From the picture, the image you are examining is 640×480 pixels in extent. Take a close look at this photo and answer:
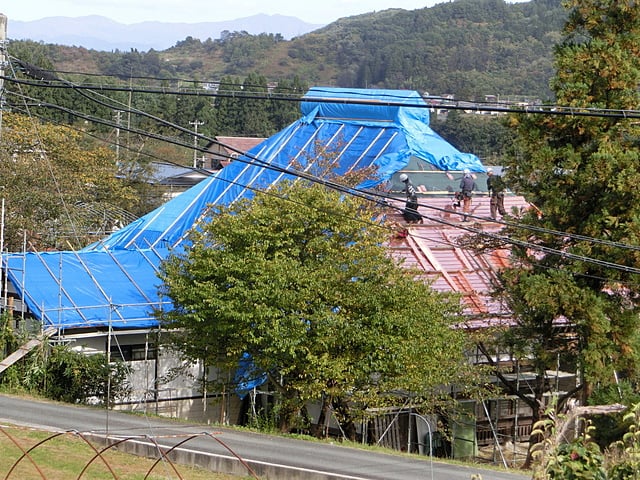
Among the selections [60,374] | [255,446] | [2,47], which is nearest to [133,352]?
[60,374]

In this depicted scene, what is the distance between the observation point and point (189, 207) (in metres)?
35.4

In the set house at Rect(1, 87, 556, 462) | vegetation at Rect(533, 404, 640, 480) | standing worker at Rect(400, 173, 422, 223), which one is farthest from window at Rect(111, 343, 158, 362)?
vegetation at Rect(533, 404, 640, 480)

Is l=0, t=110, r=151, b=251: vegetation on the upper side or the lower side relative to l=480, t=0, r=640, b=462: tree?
upper

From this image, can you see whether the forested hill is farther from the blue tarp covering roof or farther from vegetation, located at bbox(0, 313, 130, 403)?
vegetation, located at bbox(0, 313, 130, 403)

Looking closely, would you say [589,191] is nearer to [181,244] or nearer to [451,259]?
[451,259]

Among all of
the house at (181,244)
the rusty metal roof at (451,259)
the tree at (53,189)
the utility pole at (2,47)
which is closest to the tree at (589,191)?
the house at (181,244)

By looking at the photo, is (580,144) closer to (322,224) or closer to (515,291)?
(515,291)

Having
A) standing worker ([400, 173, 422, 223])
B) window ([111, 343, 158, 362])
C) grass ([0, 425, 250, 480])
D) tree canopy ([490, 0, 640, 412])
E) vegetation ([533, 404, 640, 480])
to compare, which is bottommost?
grass ([0, 425, 250, 480])

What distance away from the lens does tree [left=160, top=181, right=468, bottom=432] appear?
20844mm

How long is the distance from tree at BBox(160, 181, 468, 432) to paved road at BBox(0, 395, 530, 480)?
198 centimetres

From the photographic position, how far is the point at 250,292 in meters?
21.2

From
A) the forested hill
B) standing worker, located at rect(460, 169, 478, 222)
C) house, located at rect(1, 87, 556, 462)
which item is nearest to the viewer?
house, located at rect(1, 87, 556, 462)

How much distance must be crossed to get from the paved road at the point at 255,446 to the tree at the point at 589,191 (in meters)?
4.62

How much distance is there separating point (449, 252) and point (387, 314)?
9.73 meters
